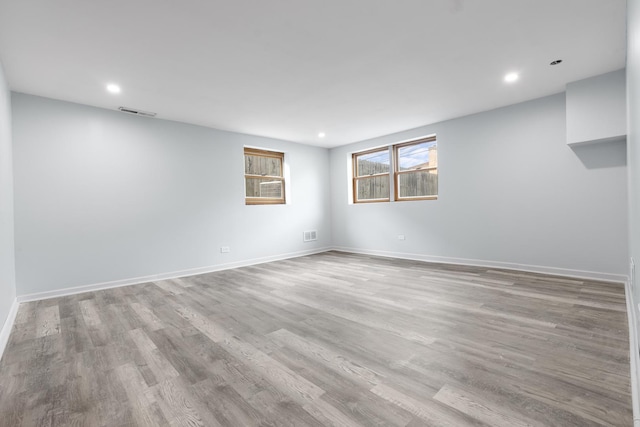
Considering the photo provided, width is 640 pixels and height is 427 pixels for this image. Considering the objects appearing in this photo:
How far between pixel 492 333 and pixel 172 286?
3934 mm

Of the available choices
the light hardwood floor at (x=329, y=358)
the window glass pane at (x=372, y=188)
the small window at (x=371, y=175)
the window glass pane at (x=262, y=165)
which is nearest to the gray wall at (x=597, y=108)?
the light hardwood floor at (x=329, y=358)

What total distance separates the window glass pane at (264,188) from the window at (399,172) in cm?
185

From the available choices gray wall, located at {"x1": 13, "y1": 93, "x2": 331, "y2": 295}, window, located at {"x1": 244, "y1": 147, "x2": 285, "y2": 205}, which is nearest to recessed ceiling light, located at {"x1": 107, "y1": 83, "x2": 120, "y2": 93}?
gray wall, located at {"x1": 13, "y1": 93, "x2": 331, "y2": 295}

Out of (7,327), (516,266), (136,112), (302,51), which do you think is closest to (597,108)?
(516,266)

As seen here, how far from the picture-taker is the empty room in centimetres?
171

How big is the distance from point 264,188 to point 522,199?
4.57 m

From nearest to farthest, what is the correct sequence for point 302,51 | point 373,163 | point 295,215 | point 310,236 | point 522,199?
point 302,51, point 522,199, point 295,215, point 373,163, point 310,236

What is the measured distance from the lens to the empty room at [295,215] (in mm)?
1705

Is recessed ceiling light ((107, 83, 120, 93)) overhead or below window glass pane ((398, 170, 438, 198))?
overhead

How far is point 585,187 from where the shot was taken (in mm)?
3875

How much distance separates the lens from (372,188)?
6.62 meters

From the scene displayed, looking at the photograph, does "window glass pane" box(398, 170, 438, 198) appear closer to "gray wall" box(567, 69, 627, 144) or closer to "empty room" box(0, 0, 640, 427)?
"empty room" box(0, 0, 640, 427)

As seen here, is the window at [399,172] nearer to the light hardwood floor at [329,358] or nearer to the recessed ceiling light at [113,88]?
the light hardwood floor at [329,358]

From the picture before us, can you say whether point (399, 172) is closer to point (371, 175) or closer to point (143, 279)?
point (371, 175)
